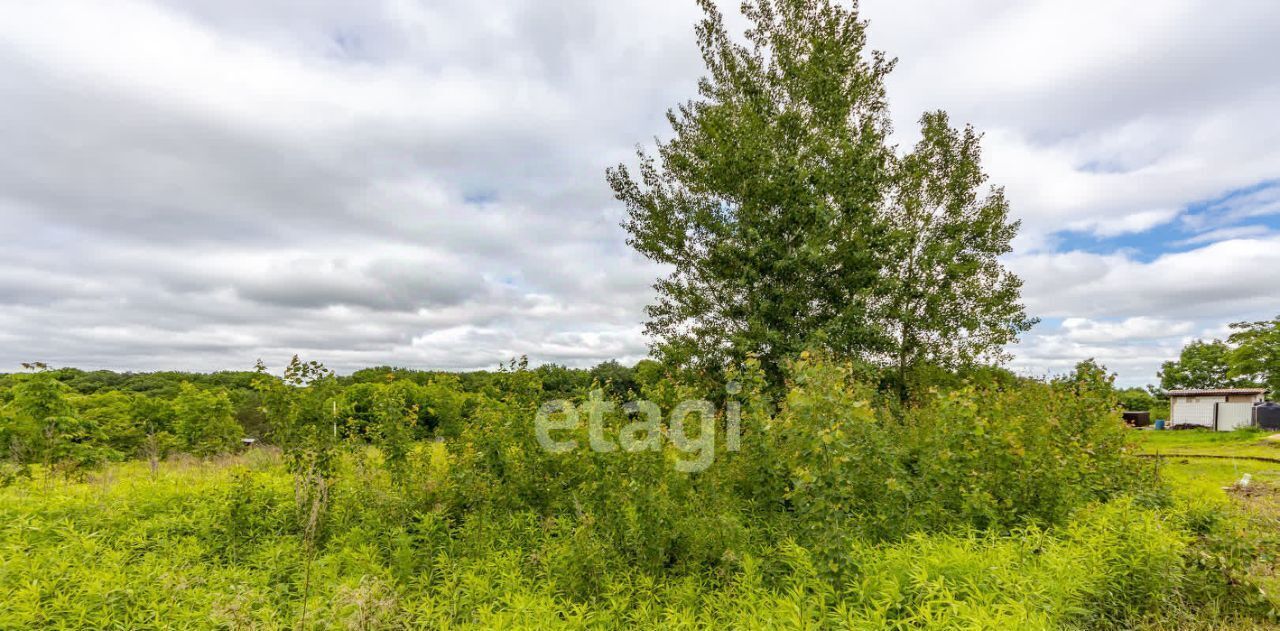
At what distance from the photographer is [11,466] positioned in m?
6.83

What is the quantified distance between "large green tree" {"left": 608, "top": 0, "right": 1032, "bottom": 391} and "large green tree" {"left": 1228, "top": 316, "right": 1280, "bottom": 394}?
82.2 feet

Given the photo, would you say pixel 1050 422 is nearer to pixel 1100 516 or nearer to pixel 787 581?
pixel 1100 516

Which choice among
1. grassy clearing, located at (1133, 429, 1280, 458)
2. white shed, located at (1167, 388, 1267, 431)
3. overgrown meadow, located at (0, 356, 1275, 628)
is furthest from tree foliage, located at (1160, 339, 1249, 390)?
overgrown meadow, located at (0, 356, 1275, 628)

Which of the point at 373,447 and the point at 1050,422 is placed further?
the point at 373,447

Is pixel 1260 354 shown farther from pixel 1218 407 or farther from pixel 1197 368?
pixel 1197 368

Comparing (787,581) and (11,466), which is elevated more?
(787,581)

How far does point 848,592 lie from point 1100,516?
2.75 m

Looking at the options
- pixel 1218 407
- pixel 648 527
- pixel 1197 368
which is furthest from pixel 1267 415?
pixel 648 527

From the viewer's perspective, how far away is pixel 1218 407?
2930cm

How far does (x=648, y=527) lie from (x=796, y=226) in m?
7.44

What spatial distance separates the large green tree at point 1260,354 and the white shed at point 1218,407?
118 cm

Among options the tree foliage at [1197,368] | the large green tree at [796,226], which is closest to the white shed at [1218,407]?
the tree foliage at [1197,368]

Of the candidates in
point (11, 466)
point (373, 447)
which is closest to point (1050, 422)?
point (373, 447)

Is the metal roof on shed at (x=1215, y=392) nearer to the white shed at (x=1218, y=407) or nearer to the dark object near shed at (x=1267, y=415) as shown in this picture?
the white shed at (x=1218, y=407)
